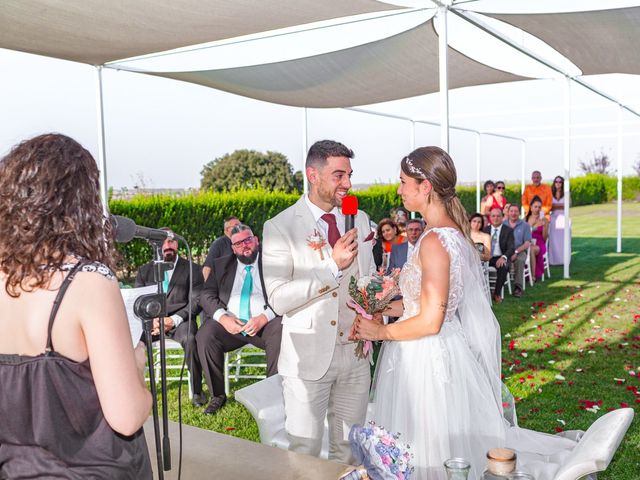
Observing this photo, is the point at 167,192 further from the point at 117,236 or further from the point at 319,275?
the point at 117,236

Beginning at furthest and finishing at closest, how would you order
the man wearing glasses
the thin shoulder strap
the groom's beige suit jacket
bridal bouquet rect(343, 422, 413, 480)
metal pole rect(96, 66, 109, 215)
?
1. the man wearing glasses
2. metal pole rect(96, 66, 109, 215)
3. the groom's beige suit jacket
4. bridal bouquet rect(343, 422, 413, 480)
5. the thin shoulder strap

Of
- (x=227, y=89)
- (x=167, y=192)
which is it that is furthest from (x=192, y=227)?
(x=227, y=89)

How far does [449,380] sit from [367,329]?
43 cm

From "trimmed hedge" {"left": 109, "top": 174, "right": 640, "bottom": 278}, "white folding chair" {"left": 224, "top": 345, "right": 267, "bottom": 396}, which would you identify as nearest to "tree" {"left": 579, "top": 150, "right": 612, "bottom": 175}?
"trimmed hedge" {"left": 109, "top": 174, "right": 640, "bottom": 278}

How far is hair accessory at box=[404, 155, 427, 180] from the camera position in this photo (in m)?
2.91

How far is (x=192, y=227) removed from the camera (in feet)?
42.9

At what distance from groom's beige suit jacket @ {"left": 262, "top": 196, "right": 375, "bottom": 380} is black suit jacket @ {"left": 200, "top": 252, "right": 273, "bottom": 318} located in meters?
2.86

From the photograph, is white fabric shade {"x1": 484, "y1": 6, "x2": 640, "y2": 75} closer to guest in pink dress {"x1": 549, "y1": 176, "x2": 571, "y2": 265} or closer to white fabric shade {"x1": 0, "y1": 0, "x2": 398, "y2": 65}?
white fabric shade {"x1": 0, "y1": 0, "x2": 398, "y2": 65}

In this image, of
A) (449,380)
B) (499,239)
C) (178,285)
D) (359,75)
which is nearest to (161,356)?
(449,380)

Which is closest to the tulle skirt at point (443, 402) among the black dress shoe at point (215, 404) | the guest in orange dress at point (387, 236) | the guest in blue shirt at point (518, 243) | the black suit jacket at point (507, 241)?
the black dress shoe at point (215, 404)

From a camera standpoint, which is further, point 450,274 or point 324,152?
point 324,152

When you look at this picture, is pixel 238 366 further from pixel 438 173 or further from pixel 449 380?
pixel 438 173

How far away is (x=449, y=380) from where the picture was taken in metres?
2.91

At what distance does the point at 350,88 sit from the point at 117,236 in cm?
720
